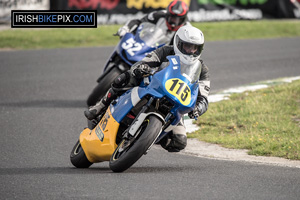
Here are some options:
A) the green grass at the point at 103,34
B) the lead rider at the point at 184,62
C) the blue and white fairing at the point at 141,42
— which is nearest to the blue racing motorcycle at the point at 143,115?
the lead rider at the point at 184,62

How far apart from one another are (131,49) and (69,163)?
3418mm

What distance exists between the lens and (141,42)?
35.0ft

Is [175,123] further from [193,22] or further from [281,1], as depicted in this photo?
[281,1]

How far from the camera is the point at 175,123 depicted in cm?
685

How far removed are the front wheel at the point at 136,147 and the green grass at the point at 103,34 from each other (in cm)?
1193

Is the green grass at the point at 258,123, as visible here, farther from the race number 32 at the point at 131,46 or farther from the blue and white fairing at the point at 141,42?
the race number 32 at the point at 131,46

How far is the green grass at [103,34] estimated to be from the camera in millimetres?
18672

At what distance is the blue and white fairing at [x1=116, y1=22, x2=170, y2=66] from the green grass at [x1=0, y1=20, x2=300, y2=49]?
26.0 ft

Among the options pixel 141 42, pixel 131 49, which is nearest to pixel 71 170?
pixel 131 49

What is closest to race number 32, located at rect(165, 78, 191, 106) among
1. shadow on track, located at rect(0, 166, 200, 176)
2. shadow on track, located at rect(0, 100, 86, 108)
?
shadow on track, located at rect(0, 166, 200, 176)

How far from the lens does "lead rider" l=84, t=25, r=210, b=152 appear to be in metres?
7.01

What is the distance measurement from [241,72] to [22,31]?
7266mm

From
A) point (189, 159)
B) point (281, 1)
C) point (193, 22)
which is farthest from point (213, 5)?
point (189, 159)

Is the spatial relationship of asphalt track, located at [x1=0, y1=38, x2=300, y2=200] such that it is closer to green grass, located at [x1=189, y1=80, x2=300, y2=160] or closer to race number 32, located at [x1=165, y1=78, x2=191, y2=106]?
race number 32, located at [x1=165, y1=78, x2=191, y2=106]
